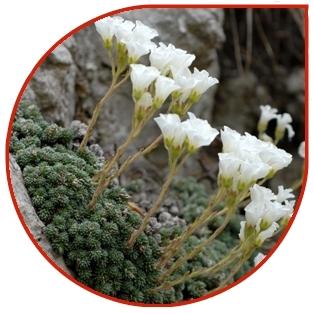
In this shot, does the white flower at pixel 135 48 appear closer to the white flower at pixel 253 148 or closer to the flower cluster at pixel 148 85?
the flower cluster at pixel 148 85

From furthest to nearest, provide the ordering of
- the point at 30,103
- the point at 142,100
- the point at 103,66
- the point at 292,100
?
the point at 292,100 < the point at 103,66 < the point at 30,103 < the point at 142,100

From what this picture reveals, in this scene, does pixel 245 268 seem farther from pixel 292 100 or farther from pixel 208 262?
pixel 292 100

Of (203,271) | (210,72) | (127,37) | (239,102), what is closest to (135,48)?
(127,37)

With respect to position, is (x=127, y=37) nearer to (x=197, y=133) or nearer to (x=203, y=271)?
(x=197, y=133)

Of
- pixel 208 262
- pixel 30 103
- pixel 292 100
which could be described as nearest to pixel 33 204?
pixel 30 103

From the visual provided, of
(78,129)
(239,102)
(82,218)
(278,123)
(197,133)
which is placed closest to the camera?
(197,133)

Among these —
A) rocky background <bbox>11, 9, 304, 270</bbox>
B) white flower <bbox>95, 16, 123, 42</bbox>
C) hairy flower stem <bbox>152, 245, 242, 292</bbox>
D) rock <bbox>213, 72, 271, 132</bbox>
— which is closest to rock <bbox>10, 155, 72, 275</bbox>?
rocky background <bbox>11, 9, 304, 270</bbox>
